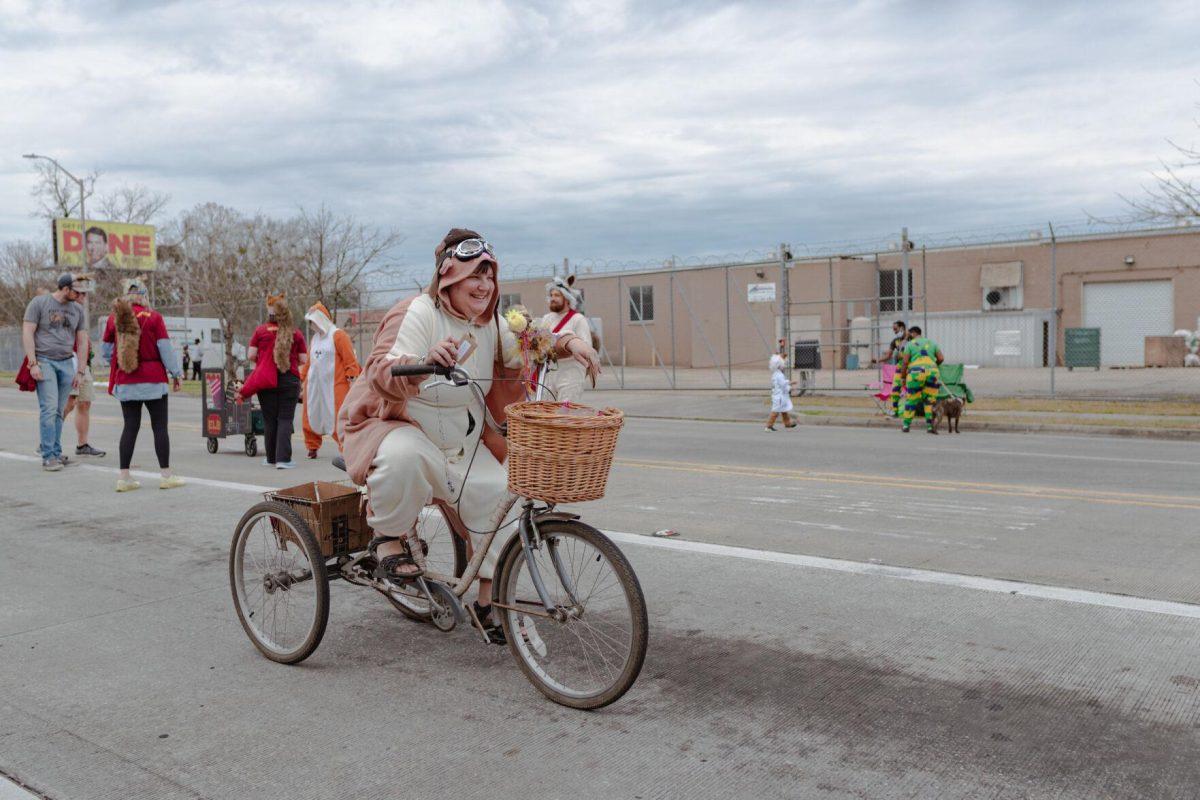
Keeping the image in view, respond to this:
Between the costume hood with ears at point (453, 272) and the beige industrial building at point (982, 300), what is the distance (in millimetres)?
34829

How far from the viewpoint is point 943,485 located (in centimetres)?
995

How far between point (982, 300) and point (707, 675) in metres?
44.1

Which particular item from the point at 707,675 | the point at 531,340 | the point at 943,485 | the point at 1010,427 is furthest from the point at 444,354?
the point at 1010,427

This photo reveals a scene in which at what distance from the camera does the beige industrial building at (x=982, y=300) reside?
4178cm

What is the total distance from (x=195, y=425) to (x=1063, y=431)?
Result: 13950mm

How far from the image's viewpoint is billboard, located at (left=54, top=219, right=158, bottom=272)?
5372 centimetres

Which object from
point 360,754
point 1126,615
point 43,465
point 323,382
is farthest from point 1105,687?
point 43,465

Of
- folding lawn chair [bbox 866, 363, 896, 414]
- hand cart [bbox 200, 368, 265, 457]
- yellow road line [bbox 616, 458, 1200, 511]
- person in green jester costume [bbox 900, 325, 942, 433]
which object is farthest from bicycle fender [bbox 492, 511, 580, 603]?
folding lawn chair [bbox 866, 363, 896, 414]

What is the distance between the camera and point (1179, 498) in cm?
902

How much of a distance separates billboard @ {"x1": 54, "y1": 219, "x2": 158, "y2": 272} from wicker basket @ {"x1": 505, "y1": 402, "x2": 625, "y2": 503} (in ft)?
179

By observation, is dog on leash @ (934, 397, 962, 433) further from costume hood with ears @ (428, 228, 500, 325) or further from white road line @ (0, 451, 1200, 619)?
costume hood with ears @ (428, 228, 500, 325)

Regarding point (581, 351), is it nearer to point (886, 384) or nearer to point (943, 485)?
point (943, 485)

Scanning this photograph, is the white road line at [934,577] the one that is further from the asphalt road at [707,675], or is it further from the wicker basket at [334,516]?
the wicker basket at [334,516]

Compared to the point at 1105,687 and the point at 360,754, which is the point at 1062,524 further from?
the point at 360,754
